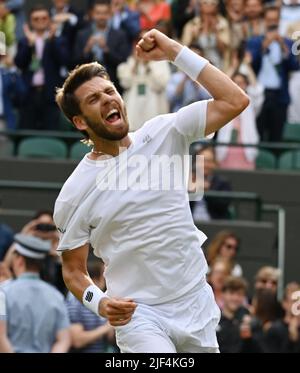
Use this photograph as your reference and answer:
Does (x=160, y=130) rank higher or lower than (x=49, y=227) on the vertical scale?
higher

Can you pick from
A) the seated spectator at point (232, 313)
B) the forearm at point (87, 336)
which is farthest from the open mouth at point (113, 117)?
the seated spectator at point (232, 313)

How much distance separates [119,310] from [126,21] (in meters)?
8.84

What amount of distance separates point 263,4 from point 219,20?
2.24 ft

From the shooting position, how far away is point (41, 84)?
15992 mm

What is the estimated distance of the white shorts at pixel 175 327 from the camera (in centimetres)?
739

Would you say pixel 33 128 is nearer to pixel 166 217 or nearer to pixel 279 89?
pixel 279 89

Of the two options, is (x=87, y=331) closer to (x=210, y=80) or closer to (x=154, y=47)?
(x=210, y=80)

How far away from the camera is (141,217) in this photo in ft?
24.5

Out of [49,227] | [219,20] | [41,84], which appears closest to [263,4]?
[219,20]

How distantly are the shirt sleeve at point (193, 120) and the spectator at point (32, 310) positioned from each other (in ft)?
10.9

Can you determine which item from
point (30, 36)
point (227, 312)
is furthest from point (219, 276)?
point (30, 36)

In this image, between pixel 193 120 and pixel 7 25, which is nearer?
pixel 193 120

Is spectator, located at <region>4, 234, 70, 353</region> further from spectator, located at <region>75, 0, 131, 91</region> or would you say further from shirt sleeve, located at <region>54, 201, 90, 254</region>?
spectator, located at <region>75, 0, 131, 91</region>

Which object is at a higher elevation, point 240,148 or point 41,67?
point 41,67
